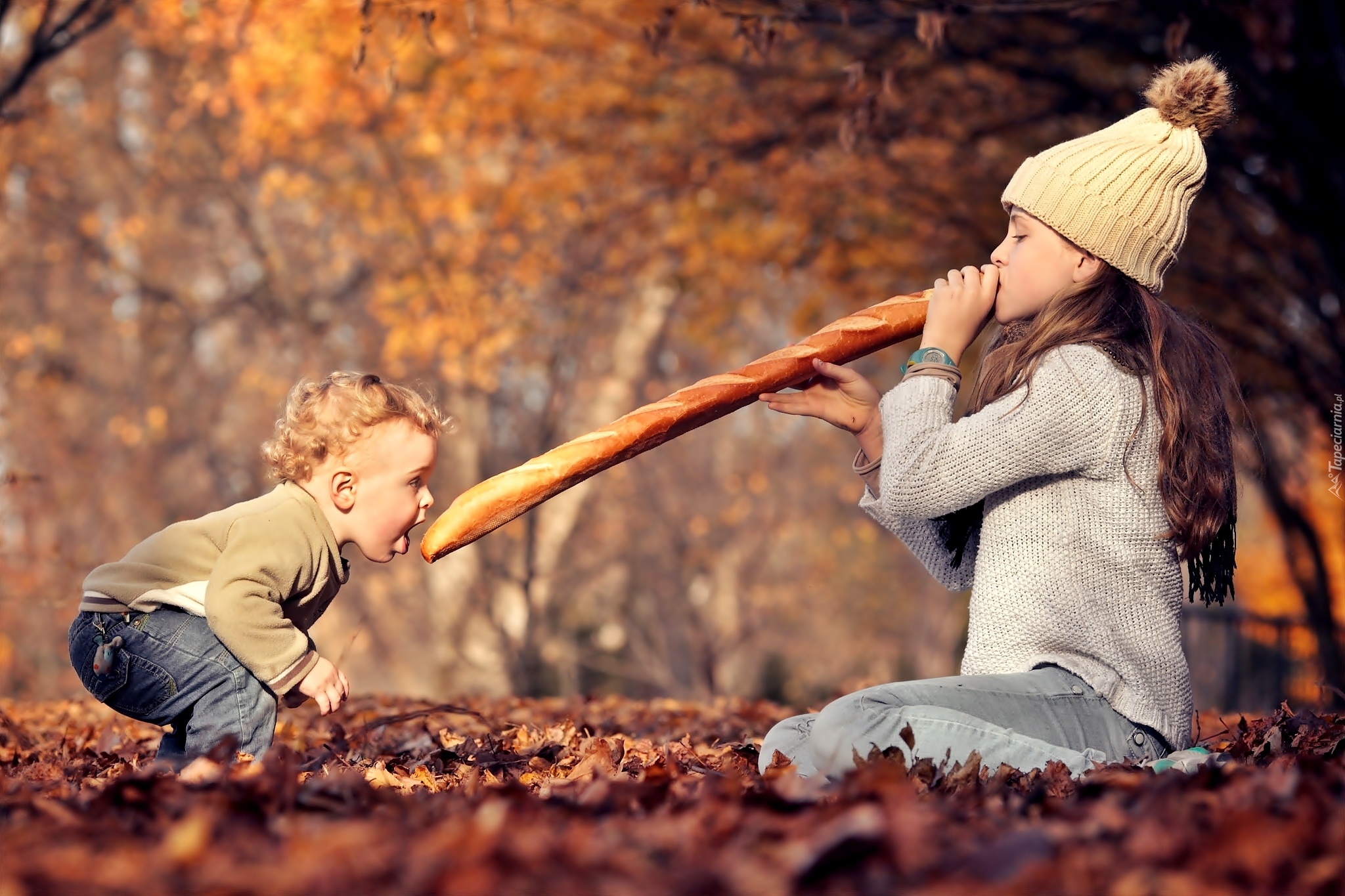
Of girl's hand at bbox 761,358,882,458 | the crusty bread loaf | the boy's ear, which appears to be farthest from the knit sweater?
the boy's ear

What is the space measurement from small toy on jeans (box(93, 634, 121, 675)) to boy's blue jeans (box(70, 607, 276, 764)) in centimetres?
1

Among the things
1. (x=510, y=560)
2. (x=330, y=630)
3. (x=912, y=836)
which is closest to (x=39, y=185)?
(x=330, y=630)

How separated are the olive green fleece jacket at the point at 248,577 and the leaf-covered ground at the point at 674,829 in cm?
32

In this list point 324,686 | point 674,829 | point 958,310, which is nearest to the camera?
point 674,829

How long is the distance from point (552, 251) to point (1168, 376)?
10.0 meters

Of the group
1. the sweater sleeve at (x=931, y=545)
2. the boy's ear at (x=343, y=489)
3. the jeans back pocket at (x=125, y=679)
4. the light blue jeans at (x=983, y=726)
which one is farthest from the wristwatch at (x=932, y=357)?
the jeans back pocket at (x=125, y=679)

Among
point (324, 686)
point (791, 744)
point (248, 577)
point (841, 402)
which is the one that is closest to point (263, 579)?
point (248, 577)

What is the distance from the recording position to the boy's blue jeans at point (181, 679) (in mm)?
3365

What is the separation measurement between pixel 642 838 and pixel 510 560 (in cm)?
1200

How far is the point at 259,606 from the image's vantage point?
3.32 m

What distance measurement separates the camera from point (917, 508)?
323cm

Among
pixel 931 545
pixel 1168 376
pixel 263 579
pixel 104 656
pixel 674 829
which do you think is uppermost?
pixel 1168 376

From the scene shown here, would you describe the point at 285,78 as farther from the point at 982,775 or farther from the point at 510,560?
the point at 982,775

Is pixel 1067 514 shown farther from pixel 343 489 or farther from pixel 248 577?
pixel 248 577
